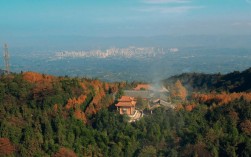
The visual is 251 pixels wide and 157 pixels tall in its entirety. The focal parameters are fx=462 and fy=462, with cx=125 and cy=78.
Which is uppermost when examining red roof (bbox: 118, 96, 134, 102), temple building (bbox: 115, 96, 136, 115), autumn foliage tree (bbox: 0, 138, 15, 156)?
red roof (bbox: 118, 96, 134, 102)

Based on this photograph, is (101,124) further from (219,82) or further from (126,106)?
(219,82)

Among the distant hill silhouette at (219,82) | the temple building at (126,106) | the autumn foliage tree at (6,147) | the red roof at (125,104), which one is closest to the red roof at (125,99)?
the temple building at (126,106)

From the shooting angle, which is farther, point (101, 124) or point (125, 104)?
point (125, 104)

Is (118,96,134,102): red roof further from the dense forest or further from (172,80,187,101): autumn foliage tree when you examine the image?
(172,80,187,101): autumn foliage tree

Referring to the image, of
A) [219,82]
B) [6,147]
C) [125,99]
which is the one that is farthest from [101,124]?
[219,82]

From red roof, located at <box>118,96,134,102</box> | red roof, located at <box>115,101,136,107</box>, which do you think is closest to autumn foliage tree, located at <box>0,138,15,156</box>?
red roof, located at <box>115,101,136,107</box>

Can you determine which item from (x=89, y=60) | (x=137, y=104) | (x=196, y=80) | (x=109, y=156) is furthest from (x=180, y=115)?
(x=89, y=60)
